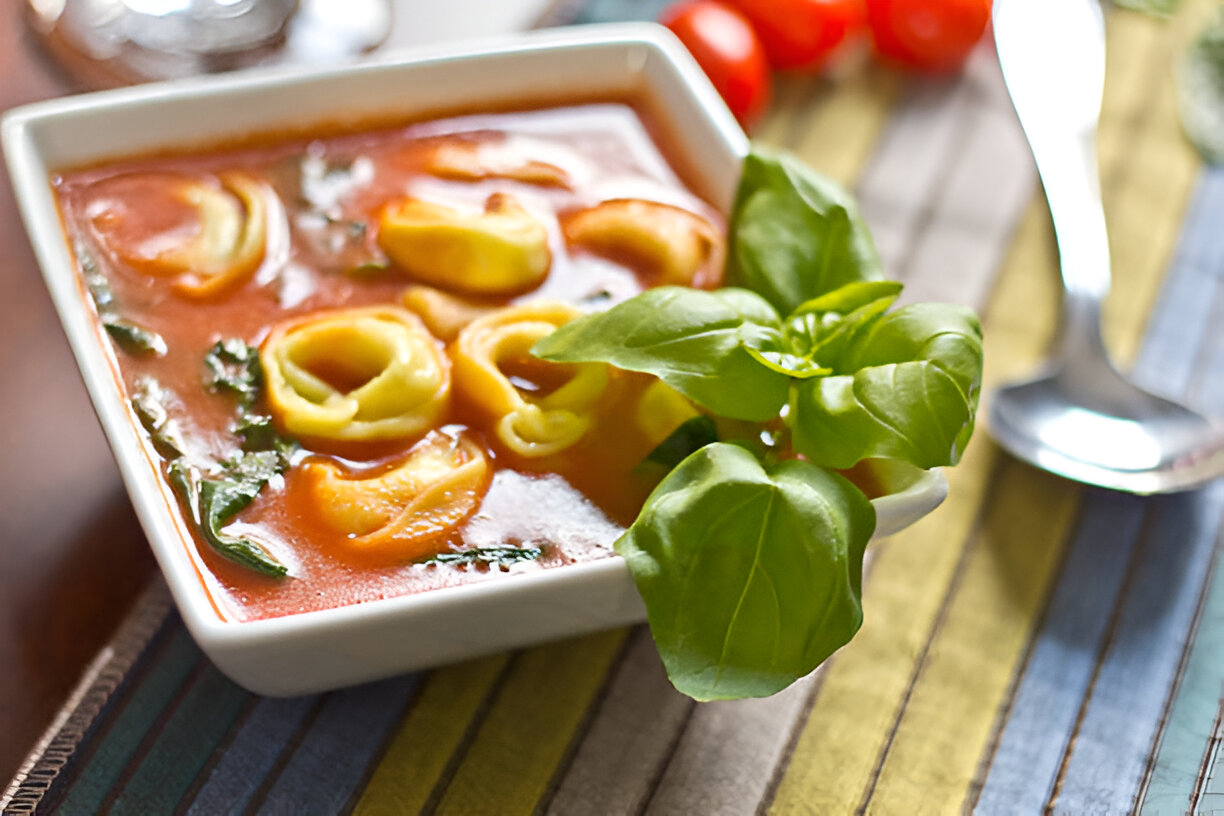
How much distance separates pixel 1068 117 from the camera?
7.88 ft

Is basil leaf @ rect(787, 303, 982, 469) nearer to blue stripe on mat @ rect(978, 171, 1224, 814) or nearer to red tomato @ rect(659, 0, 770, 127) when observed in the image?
blue stripe on mat @ rect(978, 171, 1224, 814)

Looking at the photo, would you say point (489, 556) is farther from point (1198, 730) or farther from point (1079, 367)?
point (1079, 367)

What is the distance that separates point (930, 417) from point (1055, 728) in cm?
52

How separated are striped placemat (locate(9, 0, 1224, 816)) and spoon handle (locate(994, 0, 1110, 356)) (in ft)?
0.65

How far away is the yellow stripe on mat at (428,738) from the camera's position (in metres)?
1.54

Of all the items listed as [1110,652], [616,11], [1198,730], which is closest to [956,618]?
[1110,652]

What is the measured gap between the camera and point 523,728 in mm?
1623

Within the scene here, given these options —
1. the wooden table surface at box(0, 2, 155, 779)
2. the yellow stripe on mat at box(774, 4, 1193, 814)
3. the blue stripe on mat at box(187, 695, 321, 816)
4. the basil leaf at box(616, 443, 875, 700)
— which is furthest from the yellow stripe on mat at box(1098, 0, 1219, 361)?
the wooden table surface at box(0, 2, 155, 779)

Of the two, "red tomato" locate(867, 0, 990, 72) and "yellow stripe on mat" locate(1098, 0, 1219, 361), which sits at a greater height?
"red tomato" locate(867, 0, 990, 72)

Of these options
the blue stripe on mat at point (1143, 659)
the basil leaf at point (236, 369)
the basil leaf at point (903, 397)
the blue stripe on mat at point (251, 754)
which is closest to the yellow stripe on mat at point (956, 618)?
the blue stripe on mat at point (1143, 659)

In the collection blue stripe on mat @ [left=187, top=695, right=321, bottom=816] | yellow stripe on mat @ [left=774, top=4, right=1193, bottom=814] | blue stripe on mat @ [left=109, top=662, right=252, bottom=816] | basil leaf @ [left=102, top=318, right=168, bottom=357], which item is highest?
basil leaf @ [left=102, top=318, right=168, bottom=357]

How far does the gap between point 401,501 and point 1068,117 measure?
1.51 meters

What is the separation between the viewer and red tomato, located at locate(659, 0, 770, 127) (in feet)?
7.96

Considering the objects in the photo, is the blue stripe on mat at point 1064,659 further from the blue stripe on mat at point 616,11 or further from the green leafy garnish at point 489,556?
the blue stripe on mat at point 616,11
